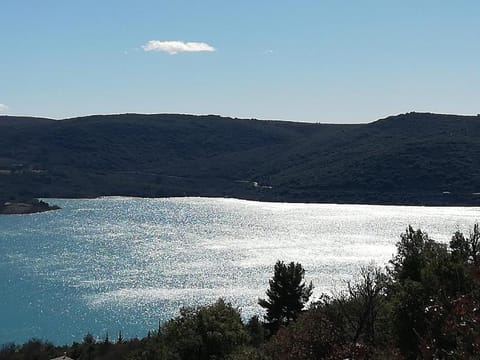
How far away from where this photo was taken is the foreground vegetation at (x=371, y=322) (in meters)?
16.8

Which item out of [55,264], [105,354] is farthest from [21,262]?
[105,354]

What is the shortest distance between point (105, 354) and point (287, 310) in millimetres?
→ 22593

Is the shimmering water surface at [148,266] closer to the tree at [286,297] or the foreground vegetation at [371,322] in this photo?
the tree at [286,297]

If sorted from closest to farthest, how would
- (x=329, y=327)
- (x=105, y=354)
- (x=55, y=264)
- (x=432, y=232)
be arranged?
(x=329, y=327) < (x=105, y=354) < (x=55, y=264) < (x=432, y=232)

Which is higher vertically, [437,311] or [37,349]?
[437,311]

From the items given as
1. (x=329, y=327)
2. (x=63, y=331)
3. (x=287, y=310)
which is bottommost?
(x=63, y=331)

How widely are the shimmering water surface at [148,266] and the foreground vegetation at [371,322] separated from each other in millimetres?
49867

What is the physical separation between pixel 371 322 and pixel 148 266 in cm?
10666

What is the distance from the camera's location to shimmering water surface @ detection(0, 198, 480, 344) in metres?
95.9

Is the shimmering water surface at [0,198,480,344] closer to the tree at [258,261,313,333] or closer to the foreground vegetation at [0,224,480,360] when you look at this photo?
the tree at [258,261,313,333]

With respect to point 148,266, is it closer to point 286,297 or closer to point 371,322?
point 286,297

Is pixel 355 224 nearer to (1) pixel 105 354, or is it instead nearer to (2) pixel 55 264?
(2) pixel 55 264

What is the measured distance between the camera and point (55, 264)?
447ft

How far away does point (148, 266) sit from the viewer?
437 ft
